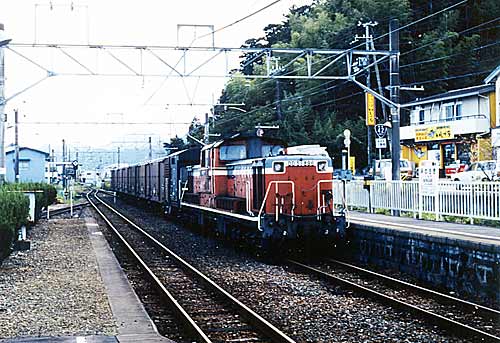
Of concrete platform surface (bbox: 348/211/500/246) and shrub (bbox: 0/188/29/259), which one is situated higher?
shrub (bbox: 0/188/29/259)

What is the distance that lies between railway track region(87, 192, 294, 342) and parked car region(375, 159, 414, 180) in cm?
1008

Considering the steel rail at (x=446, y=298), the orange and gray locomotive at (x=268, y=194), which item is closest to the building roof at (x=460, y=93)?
the orange and gray locomotive at (x=268, y=194)

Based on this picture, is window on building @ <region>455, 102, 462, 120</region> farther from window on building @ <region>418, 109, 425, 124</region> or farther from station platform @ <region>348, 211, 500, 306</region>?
station platform @ <region>348, 211, 500, 306</region>

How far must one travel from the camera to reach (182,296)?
12617 millimetres

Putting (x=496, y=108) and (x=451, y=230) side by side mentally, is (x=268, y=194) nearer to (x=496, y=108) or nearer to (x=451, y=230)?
(x=451, y=230)

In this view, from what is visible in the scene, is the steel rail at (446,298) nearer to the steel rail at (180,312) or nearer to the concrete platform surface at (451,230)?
the concrete platform surface at (451,230)

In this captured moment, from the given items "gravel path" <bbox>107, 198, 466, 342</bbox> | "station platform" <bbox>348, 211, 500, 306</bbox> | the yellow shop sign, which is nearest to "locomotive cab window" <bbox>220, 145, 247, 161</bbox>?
"gravel path" <bbox>107, 198, 466, 342</bbox>

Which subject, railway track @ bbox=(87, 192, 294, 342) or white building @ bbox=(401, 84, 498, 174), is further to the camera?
white building @ bbox=(401, 84, 498, 174)

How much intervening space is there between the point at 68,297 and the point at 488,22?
4606 centimetres

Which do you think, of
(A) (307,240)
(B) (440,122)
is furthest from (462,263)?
(B) (440,122)

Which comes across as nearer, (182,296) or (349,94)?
(182,296)

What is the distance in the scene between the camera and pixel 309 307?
444 inches

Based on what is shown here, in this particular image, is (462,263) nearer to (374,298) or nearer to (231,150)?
(374,298)

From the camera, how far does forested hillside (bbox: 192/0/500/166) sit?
50375mm
